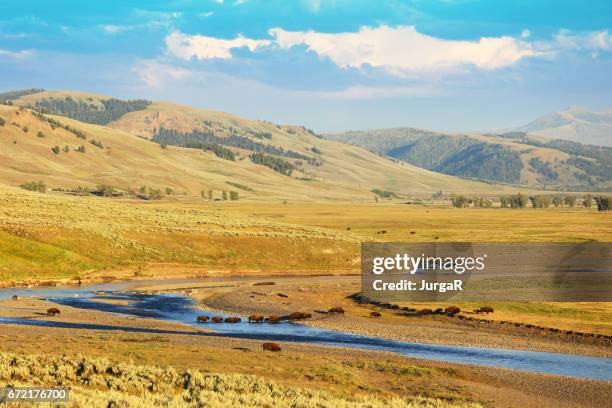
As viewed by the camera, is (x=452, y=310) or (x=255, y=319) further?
(x=452, y=310)

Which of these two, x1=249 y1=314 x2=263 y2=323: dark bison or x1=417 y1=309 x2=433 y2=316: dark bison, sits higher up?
x1=417 y1=309 x2=433 y2=316: dark bison

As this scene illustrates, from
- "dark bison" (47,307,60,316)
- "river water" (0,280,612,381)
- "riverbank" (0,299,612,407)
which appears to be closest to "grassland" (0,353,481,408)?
"riverbank" (0,299,612,407)

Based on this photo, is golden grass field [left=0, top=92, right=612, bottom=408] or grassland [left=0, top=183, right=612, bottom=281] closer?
golden grass field [left=0, top=92, right=612, bottom=408]

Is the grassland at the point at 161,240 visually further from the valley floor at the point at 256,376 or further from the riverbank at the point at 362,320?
the valley floor at the point at 256,376

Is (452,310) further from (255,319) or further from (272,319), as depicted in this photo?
(255,319)

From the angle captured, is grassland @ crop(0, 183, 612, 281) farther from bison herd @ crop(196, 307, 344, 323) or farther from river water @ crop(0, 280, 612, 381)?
bison herd @ crop(196, 307, 344, 323)

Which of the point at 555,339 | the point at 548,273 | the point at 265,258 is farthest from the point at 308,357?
the point at 265,258

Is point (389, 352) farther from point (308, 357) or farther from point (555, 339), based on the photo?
point (555, 339)

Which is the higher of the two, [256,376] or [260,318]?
[256,376]

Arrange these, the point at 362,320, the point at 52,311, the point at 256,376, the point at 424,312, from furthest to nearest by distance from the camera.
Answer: the point at 424,312 < the point at 362,320 < the point at 52,311 < the point at 256,376

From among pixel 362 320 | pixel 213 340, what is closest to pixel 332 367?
pixel 213 340

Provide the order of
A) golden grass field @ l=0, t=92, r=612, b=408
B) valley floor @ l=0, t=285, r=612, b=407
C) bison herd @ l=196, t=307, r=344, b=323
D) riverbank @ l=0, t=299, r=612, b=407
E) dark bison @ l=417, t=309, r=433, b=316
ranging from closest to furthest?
valley floor @ l=0, t=285, r=612, b=407 → golden grass field @ l=0, t=92, r=612, b=408 → riverbank @ l=0, t=299, r=612, b=407 → bison herd @ l=196, t=307, r=344, b=323 → dark bison @ l=417, t=309, r=433, b=316

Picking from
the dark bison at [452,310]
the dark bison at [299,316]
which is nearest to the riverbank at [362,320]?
the dark bison at [299,316]

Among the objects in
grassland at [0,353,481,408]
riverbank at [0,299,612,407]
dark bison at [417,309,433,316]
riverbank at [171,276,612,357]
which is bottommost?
riverbank at [171,276,612,357]
